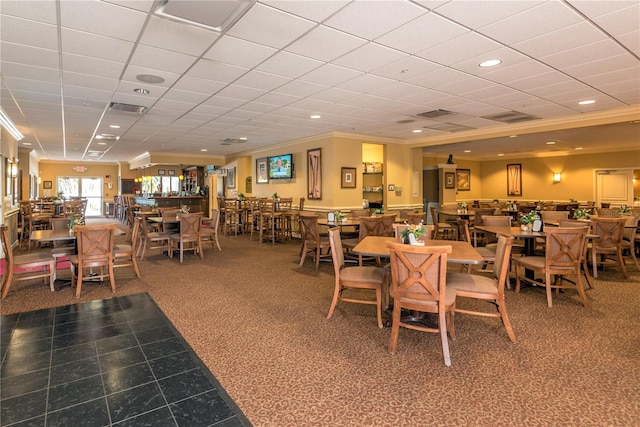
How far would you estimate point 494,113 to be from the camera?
255 inches

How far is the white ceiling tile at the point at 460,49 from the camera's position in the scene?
131 inches

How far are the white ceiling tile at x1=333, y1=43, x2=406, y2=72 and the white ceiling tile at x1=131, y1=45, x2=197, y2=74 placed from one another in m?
1.71

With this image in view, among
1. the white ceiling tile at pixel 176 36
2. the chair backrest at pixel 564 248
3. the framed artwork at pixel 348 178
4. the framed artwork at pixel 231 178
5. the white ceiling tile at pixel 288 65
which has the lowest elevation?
→ the chair backrest at pixel 564 248

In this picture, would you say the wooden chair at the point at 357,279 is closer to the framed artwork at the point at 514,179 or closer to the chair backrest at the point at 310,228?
the chair backrest at the point at 310,228

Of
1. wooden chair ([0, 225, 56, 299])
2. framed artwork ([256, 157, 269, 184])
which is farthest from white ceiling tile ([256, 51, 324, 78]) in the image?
framed artwork ([256, 157, 269, 184])

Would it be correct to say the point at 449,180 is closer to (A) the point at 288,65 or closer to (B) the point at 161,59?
(A) the point at 288,65

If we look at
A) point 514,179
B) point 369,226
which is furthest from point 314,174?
point 514,179

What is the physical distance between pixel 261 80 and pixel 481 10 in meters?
2.75

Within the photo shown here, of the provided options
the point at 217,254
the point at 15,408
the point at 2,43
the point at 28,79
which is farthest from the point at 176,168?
the point at 15,408

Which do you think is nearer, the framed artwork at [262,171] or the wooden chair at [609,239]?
the wooden chair at [609,239]

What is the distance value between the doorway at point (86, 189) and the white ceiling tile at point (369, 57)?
1935 centimetres

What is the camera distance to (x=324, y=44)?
343 centimetres

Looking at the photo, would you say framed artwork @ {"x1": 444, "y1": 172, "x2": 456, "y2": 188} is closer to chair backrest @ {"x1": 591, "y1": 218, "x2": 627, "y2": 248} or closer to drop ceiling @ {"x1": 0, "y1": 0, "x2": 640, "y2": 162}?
drop ceiling @ {"x1": 0, "y1": 0, "x2": 640, "y2": 162}

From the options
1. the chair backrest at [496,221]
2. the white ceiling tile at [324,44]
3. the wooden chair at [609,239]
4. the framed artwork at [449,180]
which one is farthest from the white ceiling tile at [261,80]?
the framed artwork at [449,180]
